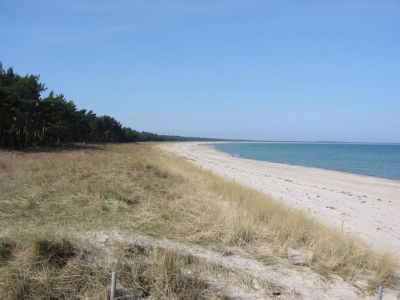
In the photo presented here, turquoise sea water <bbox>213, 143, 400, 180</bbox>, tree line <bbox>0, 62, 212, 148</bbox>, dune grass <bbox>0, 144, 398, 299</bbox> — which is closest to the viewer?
dune grass <bbox>0, 144, 398, 299</bbox>

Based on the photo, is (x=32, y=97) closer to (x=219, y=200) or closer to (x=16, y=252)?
(x=219, y=200)

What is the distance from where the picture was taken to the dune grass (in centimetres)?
491

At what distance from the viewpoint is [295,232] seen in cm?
777

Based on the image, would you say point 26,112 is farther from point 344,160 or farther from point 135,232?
point 344,160

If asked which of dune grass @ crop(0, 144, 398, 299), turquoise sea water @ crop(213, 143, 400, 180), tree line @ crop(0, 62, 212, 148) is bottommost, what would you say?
turquoise sea water @ crop(213, 143, 400, 180)

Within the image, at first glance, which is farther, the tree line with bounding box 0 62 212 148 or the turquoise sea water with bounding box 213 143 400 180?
the turquoise sea water with bounding box 213 143 400 180

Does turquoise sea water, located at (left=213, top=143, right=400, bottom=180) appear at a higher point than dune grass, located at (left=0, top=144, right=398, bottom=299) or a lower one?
lower

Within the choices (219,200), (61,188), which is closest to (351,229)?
(219,200)

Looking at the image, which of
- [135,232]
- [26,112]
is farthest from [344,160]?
[135,232]

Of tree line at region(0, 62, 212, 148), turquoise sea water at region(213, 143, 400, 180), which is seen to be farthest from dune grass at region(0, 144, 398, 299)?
turquoise sea water at region(213, 143, 400, 180)

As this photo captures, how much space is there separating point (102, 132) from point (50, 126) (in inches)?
1787

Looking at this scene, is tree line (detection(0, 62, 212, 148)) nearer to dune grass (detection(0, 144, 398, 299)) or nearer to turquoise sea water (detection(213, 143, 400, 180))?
dune grass (detection(0, 144, 398, 299))

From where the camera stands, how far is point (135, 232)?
6.96m

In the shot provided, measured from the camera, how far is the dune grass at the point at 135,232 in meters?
4.91
